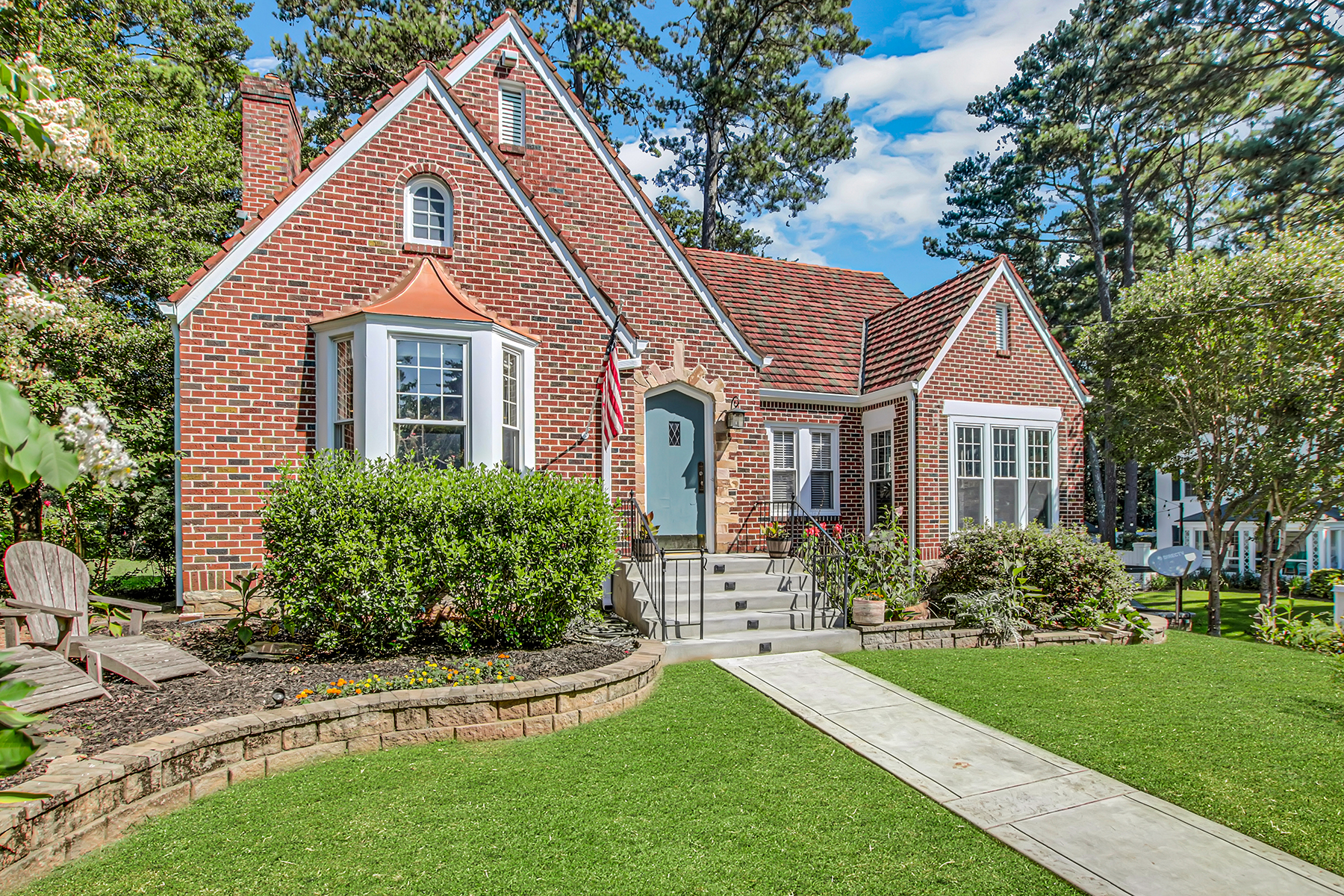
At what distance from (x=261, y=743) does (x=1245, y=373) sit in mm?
16531

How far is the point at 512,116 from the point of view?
12039 mm

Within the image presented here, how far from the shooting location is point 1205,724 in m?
6.38

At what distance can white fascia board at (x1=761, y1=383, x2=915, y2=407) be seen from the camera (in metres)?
13.2

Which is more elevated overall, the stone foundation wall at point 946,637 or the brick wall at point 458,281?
the brick wall at point 458,281

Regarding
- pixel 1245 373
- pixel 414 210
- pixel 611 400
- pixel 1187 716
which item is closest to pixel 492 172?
pixel 414 210

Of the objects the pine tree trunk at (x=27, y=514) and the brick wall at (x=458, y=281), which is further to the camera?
the pine tree trunk at (x=27, y=514)

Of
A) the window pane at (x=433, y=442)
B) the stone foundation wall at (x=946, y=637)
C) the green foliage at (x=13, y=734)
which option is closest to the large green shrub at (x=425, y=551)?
the window pane at (x=433, y=442)

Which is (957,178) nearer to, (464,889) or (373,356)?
(373,356)

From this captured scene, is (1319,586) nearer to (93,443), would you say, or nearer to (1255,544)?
(1255,544)

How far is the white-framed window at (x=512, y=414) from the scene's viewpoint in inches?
391

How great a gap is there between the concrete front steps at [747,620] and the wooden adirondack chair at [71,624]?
4789 mm

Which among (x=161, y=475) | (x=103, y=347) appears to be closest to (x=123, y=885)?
(x=161, y=475)

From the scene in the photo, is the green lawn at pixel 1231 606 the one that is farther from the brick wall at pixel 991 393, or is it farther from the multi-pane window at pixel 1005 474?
the multi-pane window at pixel 1005 474

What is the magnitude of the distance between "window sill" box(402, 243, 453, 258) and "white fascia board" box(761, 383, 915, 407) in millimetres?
6106
